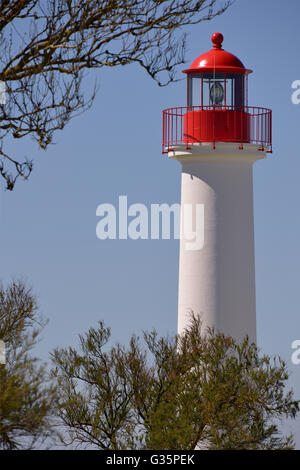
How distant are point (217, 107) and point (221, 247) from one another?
253 cm

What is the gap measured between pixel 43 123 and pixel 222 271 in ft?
20.3

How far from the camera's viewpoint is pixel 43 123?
49.2ft

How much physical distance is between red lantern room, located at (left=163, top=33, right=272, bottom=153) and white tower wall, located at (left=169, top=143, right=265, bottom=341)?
0.28 meters

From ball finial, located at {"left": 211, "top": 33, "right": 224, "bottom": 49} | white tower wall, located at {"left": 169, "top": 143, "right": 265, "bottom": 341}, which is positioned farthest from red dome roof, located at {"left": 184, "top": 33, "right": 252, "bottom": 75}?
white tower wall, located at {"left": 169, "top": 143, "right": 265, "bottom": 341}

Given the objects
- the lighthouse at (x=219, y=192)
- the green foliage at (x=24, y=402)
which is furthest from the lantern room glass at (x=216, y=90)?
the green foliage at (x=24, y=402)

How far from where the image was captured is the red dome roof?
2069 cm

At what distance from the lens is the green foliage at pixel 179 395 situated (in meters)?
17.2

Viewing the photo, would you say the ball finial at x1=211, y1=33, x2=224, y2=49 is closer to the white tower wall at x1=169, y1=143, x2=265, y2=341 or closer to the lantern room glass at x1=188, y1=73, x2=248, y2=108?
the lantern room glass at x1=188, y1=73, x2=248, y2=108

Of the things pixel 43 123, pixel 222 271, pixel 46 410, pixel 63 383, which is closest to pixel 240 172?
pixel 222 271

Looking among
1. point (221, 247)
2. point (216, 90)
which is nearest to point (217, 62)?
point (216, 90)

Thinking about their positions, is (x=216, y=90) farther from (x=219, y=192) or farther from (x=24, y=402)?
(x=24, y=402)

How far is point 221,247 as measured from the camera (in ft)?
66.5

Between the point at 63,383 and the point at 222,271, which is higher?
the point at 222,271
